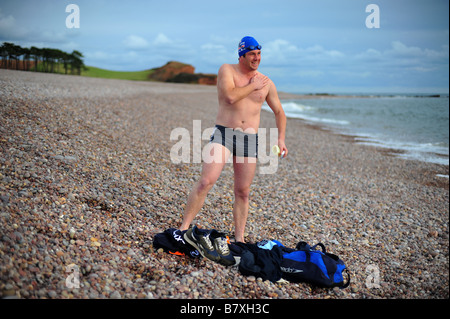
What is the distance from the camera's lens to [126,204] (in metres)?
5.32

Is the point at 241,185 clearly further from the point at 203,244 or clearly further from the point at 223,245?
the point at 203,244

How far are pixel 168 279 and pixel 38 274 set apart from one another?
139cm

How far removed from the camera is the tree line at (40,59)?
49.4 ft

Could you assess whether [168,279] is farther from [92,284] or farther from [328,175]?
[328,175]

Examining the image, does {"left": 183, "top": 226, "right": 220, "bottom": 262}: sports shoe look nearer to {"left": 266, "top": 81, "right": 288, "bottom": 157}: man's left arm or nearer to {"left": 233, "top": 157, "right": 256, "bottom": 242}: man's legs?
{"left": 233, "top": 157, "right": 256, "bottom": 242}: man's legs

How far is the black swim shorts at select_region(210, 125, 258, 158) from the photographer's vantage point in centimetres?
425

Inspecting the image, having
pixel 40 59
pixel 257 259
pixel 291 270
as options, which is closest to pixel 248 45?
pixel 257 259

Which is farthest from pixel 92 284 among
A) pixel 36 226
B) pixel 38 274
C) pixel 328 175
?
pixel 328 175

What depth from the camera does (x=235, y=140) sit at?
14.0 ft

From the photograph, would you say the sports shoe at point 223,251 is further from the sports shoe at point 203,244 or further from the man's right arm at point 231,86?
the man's right arm at point 231,86

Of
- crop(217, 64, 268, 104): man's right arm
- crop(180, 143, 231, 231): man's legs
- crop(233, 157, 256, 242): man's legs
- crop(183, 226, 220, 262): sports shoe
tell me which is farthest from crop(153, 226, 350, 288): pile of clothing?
crop(217, 64, 268, 104): man's right arm

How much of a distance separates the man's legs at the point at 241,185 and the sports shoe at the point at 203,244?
741 millimetres

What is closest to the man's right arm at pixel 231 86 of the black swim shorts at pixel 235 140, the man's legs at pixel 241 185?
the black swim shorts at pixel 235 140

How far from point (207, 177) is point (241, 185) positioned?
630mm
